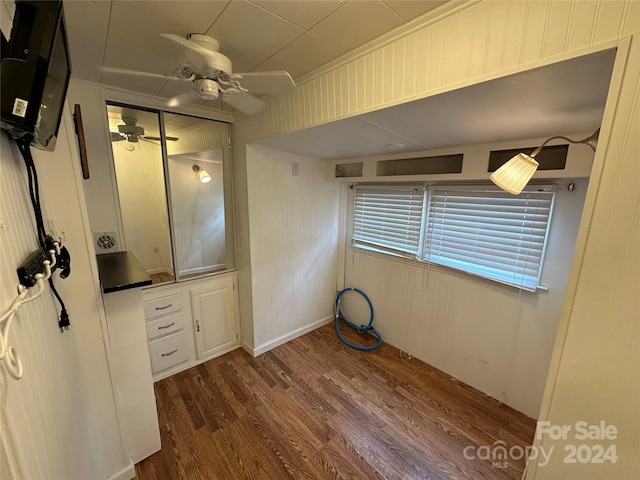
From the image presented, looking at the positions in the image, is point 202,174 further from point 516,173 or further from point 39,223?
point 516,173

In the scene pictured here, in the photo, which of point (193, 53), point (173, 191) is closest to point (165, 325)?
point (173, 191)

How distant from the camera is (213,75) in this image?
119 centimetres

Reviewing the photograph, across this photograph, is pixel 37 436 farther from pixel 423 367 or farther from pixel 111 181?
pixel 423 367

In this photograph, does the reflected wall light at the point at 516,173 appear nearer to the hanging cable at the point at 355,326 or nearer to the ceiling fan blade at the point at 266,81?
the ceiling fan blade at the point at 266,81

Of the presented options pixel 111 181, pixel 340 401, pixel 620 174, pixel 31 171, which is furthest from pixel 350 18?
pixel 340 401

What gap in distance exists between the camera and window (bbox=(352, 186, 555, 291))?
73.1 inches

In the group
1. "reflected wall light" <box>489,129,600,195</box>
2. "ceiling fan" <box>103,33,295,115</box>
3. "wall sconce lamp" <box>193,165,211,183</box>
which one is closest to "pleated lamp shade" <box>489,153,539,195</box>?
"reflected wall light" <box>489,129,600,195</box>

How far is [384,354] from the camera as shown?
2.72m

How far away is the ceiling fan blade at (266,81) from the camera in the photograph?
1.17m

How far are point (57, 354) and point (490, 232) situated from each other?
102 inches

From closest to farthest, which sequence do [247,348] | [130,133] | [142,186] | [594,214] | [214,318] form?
[594,214]
[130,133]
[142,186]
[214,318]
[247,348]

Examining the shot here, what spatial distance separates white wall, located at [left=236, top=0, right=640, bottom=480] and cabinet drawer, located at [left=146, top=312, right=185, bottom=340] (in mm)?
2498

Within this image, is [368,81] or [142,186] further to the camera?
[142,186]

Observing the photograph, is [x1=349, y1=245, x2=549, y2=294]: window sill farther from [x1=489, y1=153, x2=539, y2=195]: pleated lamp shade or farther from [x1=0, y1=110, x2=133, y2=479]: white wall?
[x1=0, y1=110, x2=133, y2=479]: white wall
